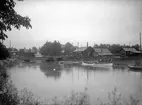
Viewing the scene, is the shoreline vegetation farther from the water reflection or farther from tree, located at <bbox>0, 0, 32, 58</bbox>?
the water reflection

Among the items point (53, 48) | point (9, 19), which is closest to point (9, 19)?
point (9, 19)

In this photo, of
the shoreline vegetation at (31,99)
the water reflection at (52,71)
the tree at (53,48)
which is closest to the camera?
the shoreline vegetation at (31,99)

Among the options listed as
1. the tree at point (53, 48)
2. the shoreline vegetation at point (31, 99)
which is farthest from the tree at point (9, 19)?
the tree at point (53, 48)

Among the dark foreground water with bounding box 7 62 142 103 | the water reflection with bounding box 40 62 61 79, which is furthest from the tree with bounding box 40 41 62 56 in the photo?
the dark foreground water with bounding box 7 62 142 103

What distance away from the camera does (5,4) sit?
17.8 ft

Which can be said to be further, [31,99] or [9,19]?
[31,99]

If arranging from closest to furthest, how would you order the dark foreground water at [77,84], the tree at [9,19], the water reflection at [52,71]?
the tree at [9,19]
the dark foreground water at [77,84]
the water reflection at [52,71]

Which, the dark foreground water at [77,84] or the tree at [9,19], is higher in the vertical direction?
the tree at [9,19]

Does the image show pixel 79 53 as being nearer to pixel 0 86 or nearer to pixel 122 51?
pixel 122 51

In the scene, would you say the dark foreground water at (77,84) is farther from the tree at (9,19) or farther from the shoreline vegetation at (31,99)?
the tree at (9,19)

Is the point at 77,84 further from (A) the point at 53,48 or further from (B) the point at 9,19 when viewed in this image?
(A) the point at 53,48

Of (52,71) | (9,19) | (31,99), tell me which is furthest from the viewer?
(52,71)

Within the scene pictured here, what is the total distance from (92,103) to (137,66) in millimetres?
27051

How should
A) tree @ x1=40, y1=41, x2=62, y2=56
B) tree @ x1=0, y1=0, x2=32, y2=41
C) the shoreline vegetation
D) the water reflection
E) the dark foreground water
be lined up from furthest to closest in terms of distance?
tree @ x1=40, y1=41, x2=62, y2=56
the water reflection
the dark foreground water
the shoreline vegetation
tree @ x1=0, y1=0, x2=32, y2=41
